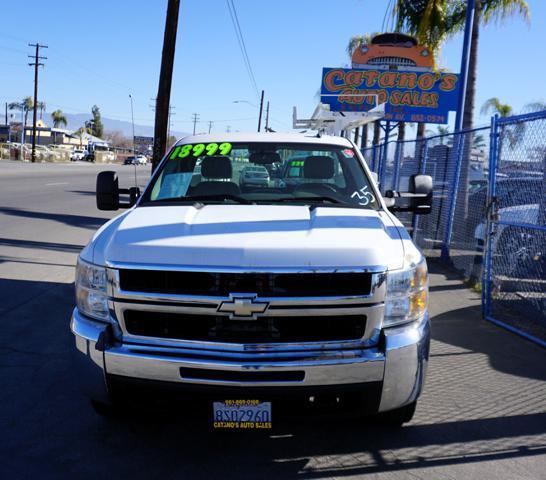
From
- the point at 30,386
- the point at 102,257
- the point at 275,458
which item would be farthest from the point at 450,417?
the point at 30,386

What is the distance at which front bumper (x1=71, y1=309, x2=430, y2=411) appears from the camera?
3.30m

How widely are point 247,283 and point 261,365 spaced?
43 centimetres

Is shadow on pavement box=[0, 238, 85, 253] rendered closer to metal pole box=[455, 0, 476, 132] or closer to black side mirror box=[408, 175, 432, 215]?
black side mirror box=[408, 175, 432, 215]

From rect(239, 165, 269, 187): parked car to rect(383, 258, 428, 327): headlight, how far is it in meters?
1.88

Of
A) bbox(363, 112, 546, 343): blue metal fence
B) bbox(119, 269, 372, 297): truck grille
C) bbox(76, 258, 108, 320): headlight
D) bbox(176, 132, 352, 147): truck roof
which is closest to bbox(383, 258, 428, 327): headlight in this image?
bbox(119, 269, 372, 297): truck grille

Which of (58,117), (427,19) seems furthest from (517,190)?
(58,117)

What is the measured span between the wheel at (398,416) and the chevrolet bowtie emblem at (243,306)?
1188 millimetres

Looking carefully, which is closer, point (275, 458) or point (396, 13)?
point (275, 458)

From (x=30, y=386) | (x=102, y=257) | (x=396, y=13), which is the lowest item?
(x=30, y=386)

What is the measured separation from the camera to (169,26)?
42.0 feet

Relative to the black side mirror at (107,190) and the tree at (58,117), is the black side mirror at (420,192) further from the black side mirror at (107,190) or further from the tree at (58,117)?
the tree at (58,117)

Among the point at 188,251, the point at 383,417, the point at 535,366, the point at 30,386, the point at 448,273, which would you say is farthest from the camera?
the point at 448,273

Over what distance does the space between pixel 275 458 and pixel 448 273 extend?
711 centimetres

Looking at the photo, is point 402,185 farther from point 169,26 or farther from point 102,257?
point 102,257
